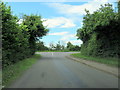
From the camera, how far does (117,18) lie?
1348 centimetres

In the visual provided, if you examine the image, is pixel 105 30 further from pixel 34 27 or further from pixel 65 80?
pixel 65 80

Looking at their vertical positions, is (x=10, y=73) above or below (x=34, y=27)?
below

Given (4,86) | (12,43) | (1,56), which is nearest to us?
(4,86)

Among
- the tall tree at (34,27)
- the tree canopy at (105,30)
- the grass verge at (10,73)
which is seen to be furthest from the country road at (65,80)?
the tall tree at (34,27)

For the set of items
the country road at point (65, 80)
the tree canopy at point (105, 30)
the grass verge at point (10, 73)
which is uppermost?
the tree canopy at point (105, 30)

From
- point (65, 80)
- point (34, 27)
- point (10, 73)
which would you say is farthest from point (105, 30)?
point (10, 73)

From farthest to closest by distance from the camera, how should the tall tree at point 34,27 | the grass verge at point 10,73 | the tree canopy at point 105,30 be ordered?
1. the tall tree at point 34,27
2. the tree canopy at point 105,30
3. the grass verge at point 10,73

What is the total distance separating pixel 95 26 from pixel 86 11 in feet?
15.5

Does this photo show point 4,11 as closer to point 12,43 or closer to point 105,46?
point 12,43

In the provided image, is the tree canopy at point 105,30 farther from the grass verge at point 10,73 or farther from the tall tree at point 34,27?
the grass verge at point 10,73

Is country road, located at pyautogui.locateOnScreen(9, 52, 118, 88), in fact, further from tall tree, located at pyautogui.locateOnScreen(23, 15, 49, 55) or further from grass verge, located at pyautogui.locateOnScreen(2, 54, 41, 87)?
tall tree, located at pyautogui.locateOnScreen(23, 15, 49, 55)

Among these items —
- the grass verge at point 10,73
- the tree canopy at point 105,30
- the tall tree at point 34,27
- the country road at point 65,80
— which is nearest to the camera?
the country road at point 65,80

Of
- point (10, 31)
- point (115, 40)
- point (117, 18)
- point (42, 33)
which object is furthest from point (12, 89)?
point (42, 33)

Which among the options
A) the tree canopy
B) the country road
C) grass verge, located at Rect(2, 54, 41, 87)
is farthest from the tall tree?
the country road
